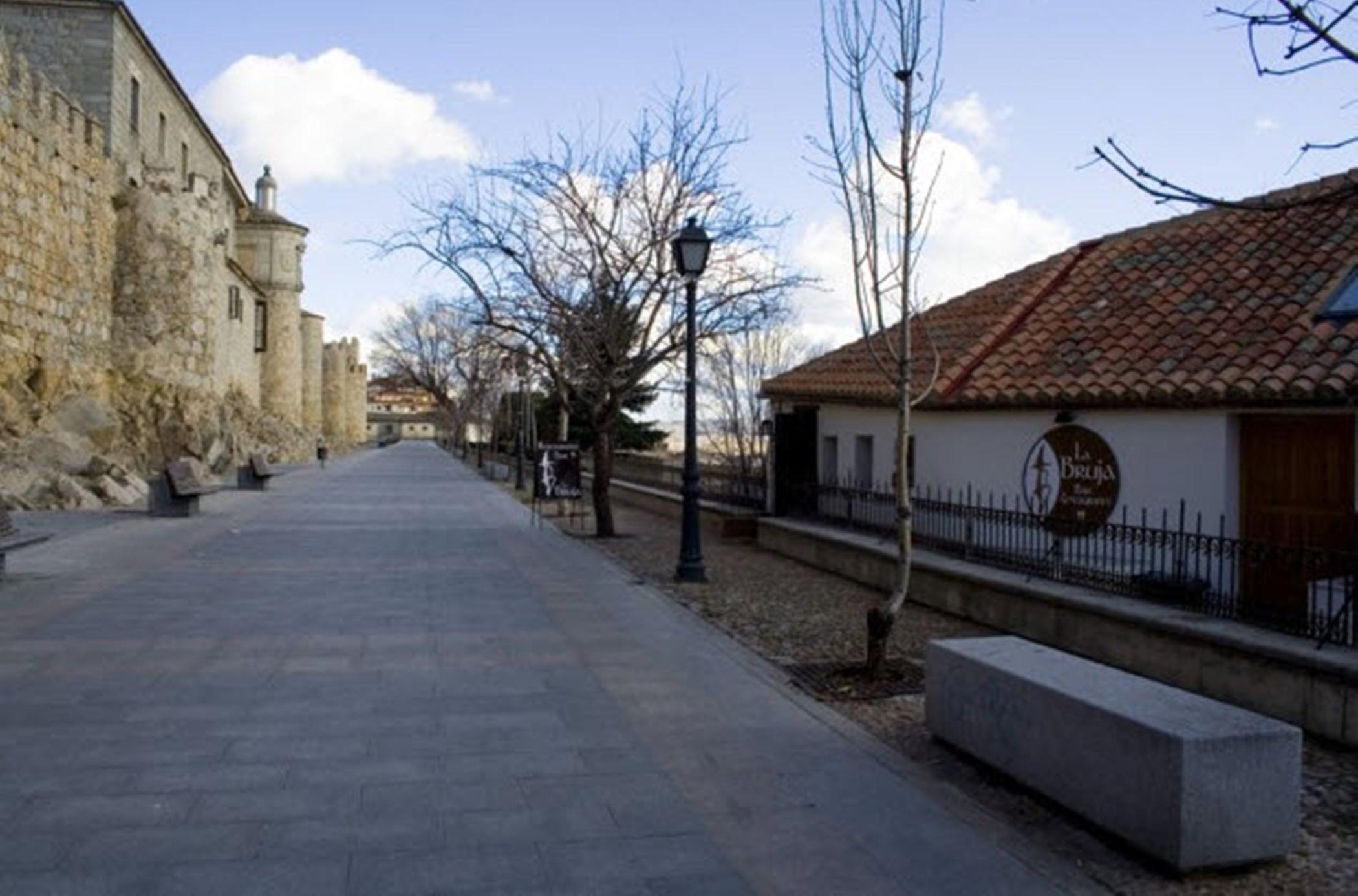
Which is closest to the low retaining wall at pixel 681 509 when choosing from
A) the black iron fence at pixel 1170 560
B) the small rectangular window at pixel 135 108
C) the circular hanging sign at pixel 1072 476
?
the black iron fence at pixel 1170 560

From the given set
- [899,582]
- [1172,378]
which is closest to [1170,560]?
[1172,378]

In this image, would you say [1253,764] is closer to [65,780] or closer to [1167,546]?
[1167,546]

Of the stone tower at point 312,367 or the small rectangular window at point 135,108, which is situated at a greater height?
the small rectangular window at point 135,108

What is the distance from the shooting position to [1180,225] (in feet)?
46.8

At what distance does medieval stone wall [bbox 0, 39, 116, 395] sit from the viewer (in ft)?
76.6

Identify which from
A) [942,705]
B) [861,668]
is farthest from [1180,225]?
[942,705]

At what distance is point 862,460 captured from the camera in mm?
Result: 16656

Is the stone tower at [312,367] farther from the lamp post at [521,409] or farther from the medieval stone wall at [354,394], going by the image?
the lamp post at [521,409]

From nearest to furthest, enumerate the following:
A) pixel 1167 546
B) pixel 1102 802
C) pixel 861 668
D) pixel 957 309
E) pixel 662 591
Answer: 1. pixel 1102 802
2. pixel 861 668
3. pixel 1167 546
4. pixel 662 591
5. pixel 957 309

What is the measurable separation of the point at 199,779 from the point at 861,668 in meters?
4.49

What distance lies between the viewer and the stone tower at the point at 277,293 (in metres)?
62.8

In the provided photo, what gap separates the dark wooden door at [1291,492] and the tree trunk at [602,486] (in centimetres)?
1082

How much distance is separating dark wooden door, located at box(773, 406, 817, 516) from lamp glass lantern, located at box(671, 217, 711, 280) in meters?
5.63

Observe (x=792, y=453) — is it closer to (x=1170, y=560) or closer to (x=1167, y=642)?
(x=1170, y=560)
